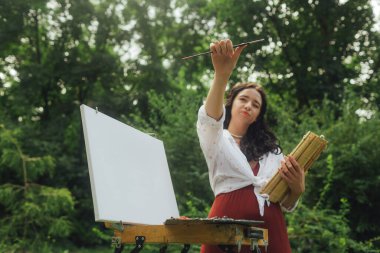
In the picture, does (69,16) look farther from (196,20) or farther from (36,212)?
(36,212)

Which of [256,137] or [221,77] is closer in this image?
[221,77]

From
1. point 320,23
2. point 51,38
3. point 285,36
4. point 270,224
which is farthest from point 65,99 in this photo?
point 270,224

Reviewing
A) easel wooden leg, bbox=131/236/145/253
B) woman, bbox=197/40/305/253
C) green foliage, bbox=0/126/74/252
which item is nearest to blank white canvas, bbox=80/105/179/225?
easel wooden leg, bbox=131/236/145/253

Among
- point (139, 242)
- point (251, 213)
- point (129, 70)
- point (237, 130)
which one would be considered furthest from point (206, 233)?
point (129, 70)

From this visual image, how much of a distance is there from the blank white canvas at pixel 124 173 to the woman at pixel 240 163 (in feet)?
0.99

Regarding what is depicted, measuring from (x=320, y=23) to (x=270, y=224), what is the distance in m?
9.39

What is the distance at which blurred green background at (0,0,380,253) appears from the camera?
7.02 meters

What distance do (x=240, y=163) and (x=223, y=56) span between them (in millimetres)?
442

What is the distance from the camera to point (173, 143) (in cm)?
597

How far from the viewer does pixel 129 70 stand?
1192 centimetres

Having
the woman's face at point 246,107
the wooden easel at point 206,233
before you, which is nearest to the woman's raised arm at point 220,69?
the woman's face at point 246,107

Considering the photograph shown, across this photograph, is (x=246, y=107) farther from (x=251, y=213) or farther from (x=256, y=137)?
(x=251, y=213)

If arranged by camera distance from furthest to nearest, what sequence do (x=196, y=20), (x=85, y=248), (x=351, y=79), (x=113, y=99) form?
(x=196, y=20) < (x=113, y=99) < (x=351, y=79) < (x=85, y=248)

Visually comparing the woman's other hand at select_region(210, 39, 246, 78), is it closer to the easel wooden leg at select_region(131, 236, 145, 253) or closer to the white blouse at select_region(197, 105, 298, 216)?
the white blouse at select_region(197, 105, 298, 216)
